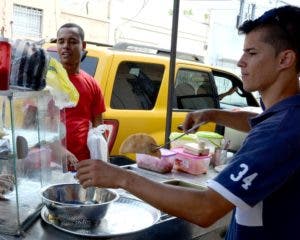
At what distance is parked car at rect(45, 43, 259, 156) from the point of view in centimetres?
390

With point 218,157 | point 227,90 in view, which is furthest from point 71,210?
point 227,90

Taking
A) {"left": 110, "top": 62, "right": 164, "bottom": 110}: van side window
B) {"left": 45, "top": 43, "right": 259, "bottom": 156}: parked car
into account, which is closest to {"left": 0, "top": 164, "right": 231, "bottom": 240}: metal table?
{"left": 45, "top": 43, "right": 259, "bottom": 156}: parked car

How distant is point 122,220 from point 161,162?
74cm

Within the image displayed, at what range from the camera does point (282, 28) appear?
1.30 meters

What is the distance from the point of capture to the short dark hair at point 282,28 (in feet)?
4.24

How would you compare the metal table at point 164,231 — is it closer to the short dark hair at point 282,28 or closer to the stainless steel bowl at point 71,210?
the stainless steel bowl at point 71,210

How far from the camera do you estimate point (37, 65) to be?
5.05ft

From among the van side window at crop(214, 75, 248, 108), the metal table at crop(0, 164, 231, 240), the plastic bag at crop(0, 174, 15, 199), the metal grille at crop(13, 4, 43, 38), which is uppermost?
the metal grille at crop(13, 4, 43, 38)

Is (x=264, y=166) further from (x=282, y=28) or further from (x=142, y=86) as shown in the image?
(x=142, y=86)

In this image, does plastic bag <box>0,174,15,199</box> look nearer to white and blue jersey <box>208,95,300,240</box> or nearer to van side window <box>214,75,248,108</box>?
white and blue jersey <box>208,95,300,240</box>

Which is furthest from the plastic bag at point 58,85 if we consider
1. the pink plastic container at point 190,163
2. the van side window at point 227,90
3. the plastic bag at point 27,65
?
the van side window at point 227,90

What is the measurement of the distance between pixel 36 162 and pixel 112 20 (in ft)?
44.3

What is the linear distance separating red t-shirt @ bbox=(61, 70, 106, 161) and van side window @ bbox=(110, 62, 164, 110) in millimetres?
591

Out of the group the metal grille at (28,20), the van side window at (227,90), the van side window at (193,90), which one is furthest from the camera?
the metal grille at (28,20)
